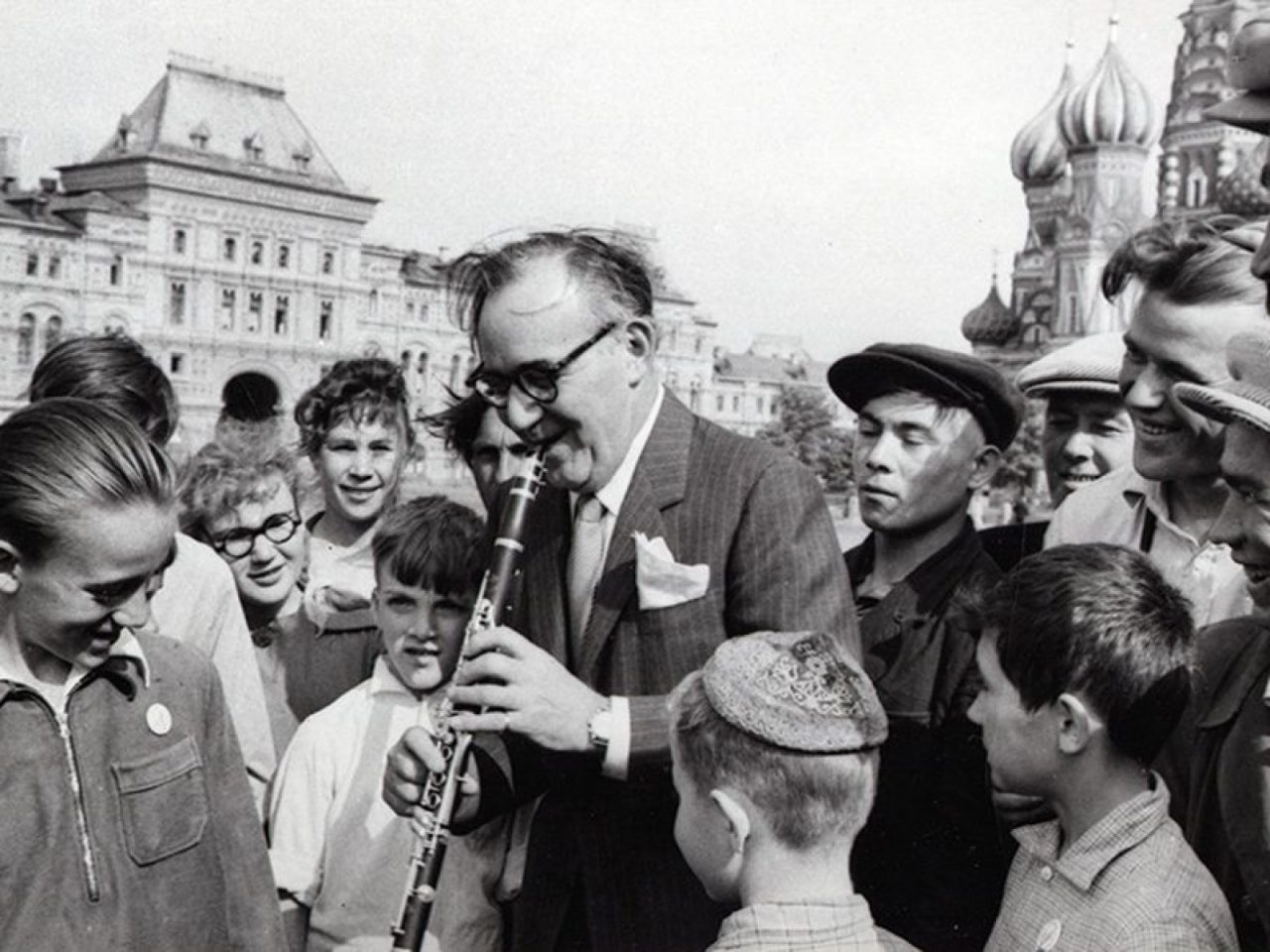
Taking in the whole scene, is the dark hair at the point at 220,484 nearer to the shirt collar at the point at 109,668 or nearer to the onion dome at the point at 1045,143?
the shirt collar at the point at 109,668

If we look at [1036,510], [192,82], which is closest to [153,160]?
[192,82]

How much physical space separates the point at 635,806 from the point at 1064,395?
2189mm

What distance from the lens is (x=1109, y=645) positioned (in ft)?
9.02

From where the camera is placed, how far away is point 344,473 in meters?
5.10

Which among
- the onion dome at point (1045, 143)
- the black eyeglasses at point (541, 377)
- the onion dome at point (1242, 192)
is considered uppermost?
the onion dome at point (1045, 143)

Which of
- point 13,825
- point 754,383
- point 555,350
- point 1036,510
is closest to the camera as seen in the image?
point 13,825

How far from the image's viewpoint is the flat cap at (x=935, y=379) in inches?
151

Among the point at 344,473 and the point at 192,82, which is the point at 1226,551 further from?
the point at 192,82

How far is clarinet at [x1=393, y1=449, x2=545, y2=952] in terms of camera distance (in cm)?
299

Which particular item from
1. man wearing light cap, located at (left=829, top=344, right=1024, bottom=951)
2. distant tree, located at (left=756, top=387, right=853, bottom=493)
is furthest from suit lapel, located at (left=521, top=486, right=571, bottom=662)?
distant tree, located at (left=756, top=387, right=853, bottom=493)

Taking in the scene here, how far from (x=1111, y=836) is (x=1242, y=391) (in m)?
0.78

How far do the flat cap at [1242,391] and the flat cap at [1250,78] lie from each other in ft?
1.20

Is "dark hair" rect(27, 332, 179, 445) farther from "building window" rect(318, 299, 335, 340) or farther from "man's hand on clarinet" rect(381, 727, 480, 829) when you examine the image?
"building window" rect(318, 299, 335, 340)

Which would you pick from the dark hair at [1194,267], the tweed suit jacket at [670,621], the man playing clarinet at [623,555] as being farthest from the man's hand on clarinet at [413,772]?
the dark hair at [1194,267]
